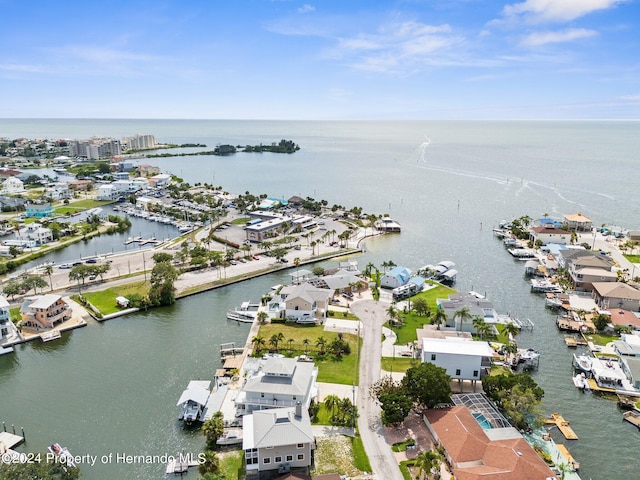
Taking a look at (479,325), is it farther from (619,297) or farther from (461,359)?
(619,297)

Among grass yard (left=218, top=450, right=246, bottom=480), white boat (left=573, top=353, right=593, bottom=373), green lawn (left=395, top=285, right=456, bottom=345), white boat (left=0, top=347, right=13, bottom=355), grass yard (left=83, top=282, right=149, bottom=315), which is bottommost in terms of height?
grass yard (left=218, top=450, right=246, bottom=480)

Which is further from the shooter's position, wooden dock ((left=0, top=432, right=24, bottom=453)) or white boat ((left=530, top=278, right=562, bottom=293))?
white boat ((left=530, top=278, right=562, bottom=293))

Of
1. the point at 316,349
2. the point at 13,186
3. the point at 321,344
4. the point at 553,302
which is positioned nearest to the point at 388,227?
the point at 553,302

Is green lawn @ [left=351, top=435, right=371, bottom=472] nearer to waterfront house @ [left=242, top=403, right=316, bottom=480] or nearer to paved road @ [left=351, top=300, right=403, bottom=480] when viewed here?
paved road @ [left=351, top=300, right=403, bottom=480]

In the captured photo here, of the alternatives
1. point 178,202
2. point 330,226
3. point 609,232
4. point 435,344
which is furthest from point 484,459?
point 178,202

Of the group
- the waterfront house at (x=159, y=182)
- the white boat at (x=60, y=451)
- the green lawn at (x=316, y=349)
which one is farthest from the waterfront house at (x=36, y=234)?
the white boat at (x=60, y=451)

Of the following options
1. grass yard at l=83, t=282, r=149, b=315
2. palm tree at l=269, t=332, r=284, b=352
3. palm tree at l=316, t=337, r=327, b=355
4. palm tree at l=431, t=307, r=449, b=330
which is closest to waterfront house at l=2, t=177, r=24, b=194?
grass yard at l=83, t=282, r=149, b=315
